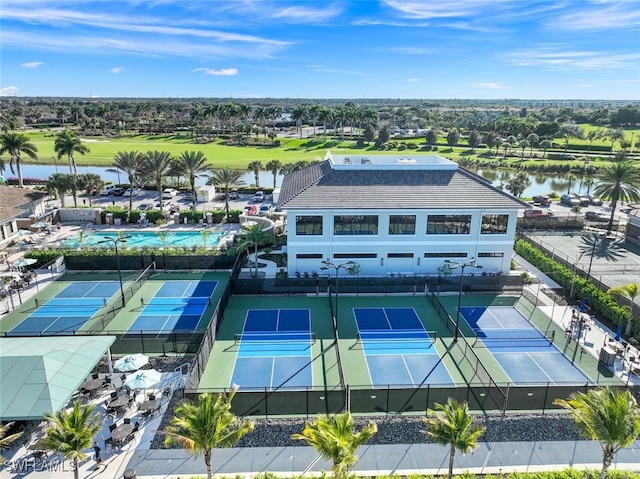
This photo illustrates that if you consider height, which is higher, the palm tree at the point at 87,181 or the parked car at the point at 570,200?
the palm tree at the point at 87,181

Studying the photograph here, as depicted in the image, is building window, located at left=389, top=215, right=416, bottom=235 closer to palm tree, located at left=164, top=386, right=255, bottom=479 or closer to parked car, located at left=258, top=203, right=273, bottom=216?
parked car, located at left=258, top=203, right=273, bottom=216

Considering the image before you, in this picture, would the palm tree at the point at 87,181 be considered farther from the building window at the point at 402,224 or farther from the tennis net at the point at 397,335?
the tennis net at the point at 397,335

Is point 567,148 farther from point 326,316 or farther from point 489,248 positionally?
point 326,316

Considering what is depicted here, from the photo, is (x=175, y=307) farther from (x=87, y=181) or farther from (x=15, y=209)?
(x=87, y=181)

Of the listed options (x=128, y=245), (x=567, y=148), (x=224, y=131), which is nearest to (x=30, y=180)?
(x=128, y=245)

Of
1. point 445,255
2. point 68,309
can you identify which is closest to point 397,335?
point 445,255

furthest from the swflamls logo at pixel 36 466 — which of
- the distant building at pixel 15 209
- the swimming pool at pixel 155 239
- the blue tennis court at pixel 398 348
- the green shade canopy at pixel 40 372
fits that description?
the distant building at pixel 15 209
